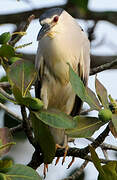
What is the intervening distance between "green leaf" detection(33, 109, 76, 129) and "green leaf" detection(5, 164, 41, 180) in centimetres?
15

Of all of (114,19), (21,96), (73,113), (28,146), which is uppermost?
(21,96)

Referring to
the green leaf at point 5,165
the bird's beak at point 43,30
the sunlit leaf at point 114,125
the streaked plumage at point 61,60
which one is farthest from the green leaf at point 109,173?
the streaked plumage at point 61,60

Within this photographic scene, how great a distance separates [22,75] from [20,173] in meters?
0.38

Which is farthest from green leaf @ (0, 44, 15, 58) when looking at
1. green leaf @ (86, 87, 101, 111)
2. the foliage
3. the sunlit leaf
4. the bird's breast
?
the bird's breast

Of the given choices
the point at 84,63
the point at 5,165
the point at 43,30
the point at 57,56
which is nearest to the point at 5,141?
the point at 5,165

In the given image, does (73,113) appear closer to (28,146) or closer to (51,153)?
(28,146)

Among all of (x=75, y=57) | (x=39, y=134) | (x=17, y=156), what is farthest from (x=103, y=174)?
(x=17, y=156)

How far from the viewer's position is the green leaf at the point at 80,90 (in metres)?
1.50

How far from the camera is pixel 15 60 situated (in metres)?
1.67

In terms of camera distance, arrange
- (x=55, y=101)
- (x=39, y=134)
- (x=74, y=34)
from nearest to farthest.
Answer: (x=39, y=134) → (x=74, y=34) → (x=55, y=101)

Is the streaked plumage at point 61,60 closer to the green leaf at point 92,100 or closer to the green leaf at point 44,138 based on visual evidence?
the green leaf at point 44,138

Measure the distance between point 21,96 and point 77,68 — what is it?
1.24 m

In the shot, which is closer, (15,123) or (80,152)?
(80,152)

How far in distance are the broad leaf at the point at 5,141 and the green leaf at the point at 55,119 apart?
11cm
